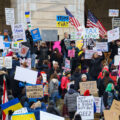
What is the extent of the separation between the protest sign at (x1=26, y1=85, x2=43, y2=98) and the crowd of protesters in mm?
144

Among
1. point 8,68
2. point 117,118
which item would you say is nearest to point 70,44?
point 8,68

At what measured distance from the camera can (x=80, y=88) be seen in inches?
517

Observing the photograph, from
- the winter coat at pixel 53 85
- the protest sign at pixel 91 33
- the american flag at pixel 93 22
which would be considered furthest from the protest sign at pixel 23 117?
the american flag at pixel 93 22

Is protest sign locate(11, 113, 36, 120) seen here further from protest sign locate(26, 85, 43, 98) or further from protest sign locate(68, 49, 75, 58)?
protest sign locate(68, 49, 75, 58)

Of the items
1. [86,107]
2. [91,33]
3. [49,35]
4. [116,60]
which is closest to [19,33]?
[49,35]

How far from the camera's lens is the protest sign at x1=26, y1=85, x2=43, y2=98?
12.8 m

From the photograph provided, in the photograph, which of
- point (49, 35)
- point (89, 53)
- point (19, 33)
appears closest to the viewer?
point (89, 53)

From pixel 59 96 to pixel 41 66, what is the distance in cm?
166

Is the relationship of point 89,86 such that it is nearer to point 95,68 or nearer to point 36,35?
point 95,68

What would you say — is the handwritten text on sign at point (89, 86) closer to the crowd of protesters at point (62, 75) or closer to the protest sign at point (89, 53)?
the crowd of protesters at point (62, 75)

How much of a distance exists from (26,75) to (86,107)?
210cm

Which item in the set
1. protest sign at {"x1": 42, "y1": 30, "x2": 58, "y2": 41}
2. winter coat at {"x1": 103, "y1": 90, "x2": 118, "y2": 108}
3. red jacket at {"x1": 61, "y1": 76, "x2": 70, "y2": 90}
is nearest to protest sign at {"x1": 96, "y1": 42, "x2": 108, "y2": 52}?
protest sign at {"x1": 42, "y1": 30, "x2": 58, "y2": 41}

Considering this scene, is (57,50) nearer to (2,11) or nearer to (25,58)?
(25,58)

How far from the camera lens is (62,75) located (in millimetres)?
14516
